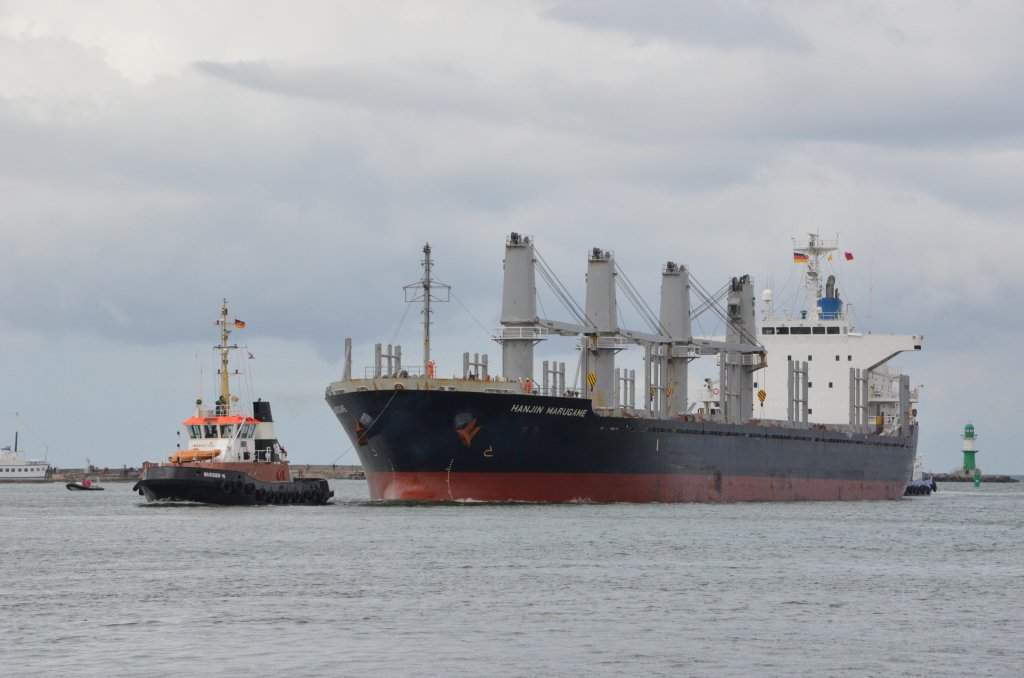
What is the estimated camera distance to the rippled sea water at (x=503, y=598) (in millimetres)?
20266

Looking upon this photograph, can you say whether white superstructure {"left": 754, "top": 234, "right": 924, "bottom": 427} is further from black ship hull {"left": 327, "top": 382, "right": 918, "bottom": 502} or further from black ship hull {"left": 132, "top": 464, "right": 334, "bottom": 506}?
black ship hull {"left": 132, "top": 464, "right": 334, "bottom": 506}

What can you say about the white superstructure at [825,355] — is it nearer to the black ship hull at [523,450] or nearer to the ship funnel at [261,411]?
the black ship hull at [523,450]

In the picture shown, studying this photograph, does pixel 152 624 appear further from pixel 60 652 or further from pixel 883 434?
pixel 883 434

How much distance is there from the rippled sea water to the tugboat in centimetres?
300

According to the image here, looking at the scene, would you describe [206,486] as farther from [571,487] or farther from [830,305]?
[830,305]

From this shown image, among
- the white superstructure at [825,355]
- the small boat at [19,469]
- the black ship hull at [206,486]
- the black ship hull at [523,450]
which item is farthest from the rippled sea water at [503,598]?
the small boat at [19,469]

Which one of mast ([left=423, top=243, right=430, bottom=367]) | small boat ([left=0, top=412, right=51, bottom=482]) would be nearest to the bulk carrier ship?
mast ([left=423, top=243, right=430, bottom=367])

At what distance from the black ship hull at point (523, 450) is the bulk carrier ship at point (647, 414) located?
56mm

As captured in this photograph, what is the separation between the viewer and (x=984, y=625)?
2369cm

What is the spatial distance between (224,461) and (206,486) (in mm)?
1380

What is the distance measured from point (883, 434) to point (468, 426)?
36881mm

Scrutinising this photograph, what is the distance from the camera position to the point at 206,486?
48469mm

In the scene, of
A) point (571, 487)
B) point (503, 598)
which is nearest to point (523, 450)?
point (571, 487)

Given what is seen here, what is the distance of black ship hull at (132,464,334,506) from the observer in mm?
48188
